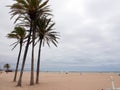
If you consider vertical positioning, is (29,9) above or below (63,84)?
above

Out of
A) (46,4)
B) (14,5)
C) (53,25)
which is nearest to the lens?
(14,5)

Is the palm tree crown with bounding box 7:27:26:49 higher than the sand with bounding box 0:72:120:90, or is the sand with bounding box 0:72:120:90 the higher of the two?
the palm tree crown with bounding box 7:27:26:49

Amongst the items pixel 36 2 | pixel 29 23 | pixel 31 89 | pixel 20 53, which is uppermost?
pixel 36 2

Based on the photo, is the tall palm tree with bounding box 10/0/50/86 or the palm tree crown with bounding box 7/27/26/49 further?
the palm tree crown with bounding box 7/27/26/49

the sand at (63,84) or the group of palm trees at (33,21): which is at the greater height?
the group of palm trees at (33,21)

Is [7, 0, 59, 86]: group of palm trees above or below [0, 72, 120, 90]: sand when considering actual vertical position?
above

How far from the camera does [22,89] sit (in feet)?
73.2

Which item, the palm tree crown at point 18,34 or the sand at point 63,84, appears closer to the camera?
the sand at point 63,84

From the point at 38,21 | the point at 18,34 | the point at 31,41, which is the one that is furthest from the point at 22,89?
the point at 18,34

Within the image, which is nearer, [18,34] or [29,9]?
[29,9]

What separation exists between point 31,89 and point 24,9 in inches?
369

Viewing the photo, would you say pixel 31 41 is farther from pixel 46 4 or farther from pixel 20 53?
pixel 20 53

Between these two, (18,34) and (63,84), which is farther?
(18,34)

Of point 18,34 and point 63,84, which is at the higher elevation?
point 18,34
